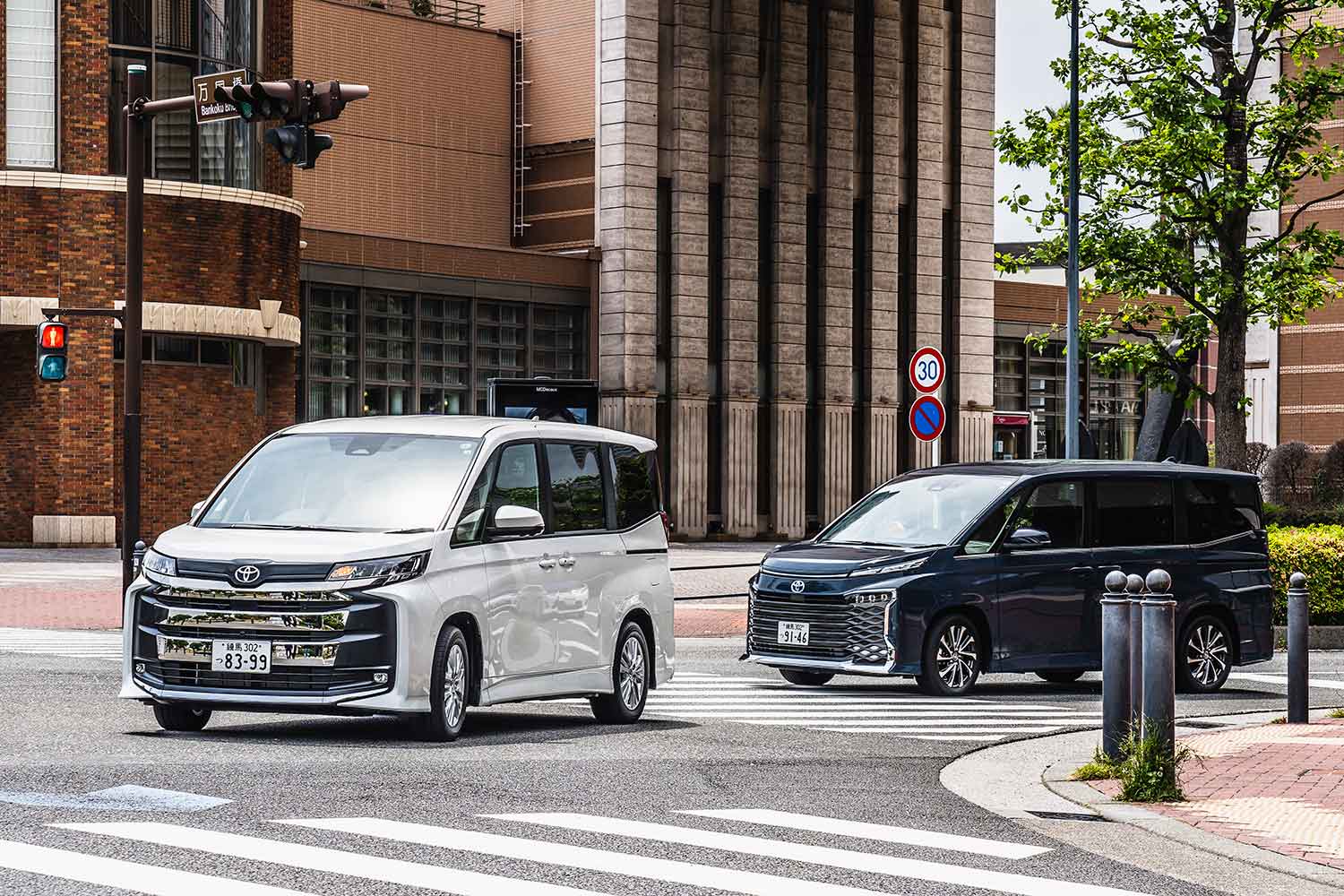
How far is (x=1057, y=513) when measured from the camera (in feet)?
55.4

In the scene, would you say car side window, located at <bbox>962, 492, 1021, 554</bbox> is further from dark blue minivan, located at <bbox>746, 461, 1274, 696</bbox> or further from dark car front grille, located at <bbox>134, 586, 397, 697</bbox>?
dark car front grille, located at <bbox>134, 586, 397, 697</bbox>

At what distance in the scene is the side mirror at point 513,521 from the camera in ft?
40.0

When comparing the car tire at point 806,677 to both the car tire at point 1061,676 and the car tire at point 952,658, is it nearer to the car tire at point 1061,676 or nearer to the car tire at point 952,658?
the car tire at point 952,658

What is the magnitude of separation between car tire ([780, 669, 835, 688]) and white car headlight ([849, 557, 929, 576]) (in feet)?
4.80

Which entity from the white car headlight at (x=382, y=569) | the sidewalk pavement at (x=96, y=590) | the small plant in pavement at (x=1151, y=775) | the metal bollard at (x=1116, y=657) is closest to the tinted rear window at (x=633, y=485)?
the white car headlight at (x=382, y=569)

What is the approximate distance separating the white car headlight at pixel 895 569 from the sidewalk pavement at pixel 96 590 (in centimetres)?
734

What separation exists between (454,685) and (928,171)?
149ft

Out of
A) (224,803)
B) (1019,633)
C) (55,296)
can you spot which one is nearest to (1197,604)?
(1019,633)

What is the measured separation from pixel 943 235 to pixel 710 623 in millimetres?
34386

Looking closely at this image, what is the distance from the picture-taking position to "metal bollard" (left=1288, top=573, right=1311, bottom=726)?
13.9m

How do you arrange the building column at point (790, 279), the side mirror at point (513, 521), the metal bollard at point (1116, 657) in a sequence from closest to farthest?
the metal bollard at point (1116, 657) < the side mirror at point (513, 521) < the building column at point (790, 279)

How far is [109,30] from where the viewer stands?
1484 inches

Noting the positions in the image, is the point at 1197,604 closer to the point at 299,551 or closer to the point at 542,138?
the point at 299,551

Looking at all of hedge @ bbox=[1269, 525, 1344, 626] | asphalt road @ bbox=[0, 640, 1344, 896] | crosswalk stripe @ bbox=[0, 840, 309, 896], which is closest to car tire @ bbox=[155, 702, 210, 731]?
asphalt road @ bbox=[0, 640, 1344, 896]
